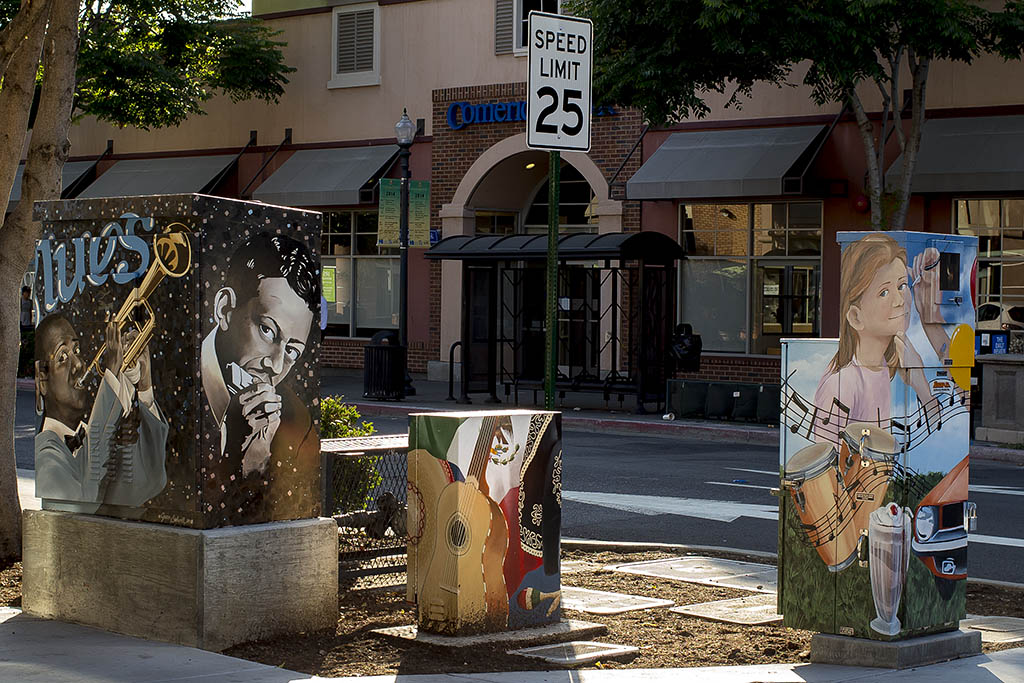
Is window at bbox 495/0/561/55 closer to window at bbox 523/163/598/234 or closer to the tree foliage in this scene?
window at bbox 523/163/598/234

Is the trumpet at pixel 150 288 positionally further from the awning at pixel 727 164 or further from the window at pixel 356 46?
the window at pixel 356 46

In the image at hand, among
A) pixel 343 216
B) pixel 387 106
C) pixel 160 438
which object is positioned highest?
pixel 387 106

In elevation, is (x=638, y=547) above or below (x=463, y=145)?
below

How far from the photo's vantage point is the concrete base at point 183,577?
6.44 meters

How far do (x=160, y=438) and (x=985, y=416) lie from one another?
14081 mm

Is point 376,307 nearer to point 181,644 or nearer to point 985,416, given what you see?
point 985,416

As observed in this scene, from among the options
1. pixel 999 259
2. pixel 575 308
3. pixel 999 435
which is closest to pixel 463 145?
pixel 575 308

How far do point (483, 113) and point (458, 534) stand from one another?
74.7ft

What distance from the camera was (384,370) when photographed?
77.5ft

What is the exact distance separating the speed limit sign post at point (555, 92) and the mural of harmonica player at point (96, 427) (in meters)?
2.75

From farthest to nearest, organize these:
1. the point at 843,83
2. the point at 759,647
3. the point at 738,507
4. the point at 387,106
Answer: the point at 387,106, the point at 843,83, the point at 738,507, the point at 759,647

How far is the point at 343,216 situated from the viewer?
3138 centimetres

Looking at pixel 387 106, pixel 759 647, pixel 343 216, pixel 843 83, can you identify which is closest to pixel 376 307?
pixel 343 216

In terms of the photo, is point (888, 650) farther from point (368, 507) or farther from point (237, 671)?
point (368, 507)
